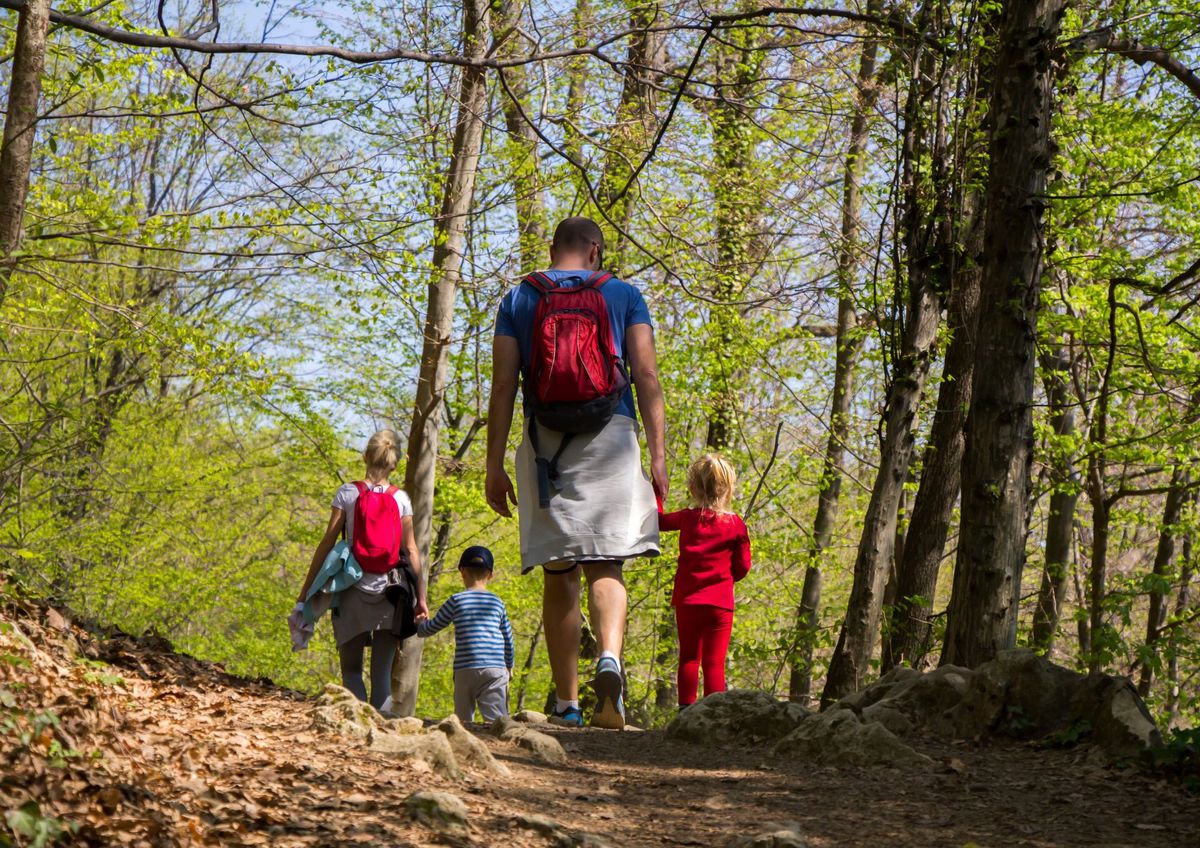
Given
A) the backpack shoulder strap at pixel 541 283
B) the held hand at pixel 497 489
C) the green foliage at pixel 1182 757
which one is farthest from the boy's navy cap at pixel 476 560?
the green foliage at pixel 1182 757

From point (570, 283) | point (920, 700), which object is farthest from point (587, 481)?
point (920, 700)

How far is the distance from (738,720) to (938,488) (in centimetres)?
416

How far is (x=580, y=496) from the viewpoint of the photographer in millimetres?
5031

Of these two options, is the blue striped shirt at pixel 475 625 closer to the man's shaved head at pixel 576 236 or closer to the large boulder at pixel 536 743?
the large boulder at pixel 536 743

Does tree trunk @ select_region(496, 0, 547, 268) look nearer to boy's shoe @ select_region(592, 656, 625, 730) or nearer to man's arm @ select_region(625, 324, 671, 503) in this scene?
man's arm @ select_region(625, 324, 671, 503)

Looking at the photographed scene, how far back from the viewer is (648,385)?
16.8 feet

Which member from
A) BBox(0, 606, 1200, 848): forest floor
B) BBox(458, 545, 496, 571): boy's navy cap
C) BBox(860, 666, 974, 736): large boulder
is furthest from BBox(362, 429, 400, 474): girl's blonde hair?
BBox(860, 666, 974, 736): large boulder

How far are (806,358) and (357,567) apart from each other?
43.3 feet

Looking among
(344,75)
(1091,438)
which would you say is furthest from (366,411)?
(344,75)

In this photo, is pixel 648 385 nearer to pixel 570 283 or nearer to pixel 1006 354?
pixel 570 283

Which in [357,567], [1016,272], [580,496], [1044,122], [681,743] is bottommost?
[681,743]

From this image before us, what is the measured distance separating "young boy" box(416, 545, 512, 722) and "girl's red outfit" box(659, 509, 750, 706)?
109cm

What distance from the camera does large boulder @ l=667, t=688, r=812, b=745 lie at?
5.27 meters

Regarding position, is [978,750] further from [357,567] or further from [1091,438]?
[1091,438]
